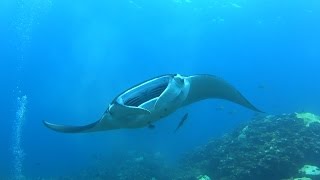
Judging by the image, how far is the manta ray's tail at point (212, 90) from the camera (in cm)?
502

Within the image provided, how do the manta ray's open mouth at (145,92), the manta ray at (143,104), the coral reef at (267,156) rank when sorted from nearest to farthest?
the manta ray at (143,104)
the manta ray's open mouth at (145,92)
the coral reef at (267,156)

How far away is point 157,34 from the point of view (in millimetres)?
72625

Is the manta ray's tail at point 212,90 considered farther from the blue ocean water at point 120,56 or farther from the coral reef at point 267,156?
the blue ocean water at point 120,56

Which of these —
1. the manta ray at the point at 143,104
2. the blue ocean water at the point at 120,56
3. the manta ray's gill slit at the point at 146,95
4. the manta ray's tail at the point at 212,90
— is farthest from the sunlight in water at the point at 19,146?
the manta ray's gill slit at the point at 146,95

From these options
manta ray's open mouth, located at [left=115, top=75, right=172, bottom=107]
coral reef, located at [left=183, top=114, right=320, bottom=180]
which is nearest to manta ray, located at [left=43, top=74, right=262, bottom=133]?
manta ray's open mouth, located at [left=115, top=75, right=172, bottom=107]

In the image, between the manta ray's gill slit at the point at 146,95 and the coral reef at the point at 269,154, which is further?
the coral reef at the point at 269,154

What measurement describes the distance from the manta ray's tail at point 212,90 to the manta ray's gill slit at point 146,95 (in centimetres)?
54

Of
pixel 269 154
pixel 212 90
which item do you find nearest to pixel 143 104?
pixel 212 90

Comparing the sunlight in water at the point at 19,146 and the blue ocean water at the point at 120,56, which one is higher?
the blue ocean water at the point at 120,56

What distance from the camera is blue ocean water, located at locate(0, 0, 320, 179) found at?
49688 millimetres

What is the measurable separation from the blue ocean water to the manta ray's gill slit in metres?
28.3

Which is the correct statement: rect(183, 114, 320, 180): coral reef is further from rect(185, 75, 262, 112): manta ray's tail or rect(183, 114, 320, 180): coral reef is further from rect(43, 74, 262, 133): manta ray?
rect(43, 74, 262, 133): manta ray

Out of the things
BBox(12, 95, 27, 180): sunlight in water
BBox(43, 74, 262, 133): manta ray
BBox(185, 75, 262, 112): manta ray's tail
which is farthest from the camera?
BBox(12, 95, 27, 180): sunlight in water

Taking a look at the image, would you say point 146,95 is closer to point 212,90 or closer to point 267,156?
point 212,90
